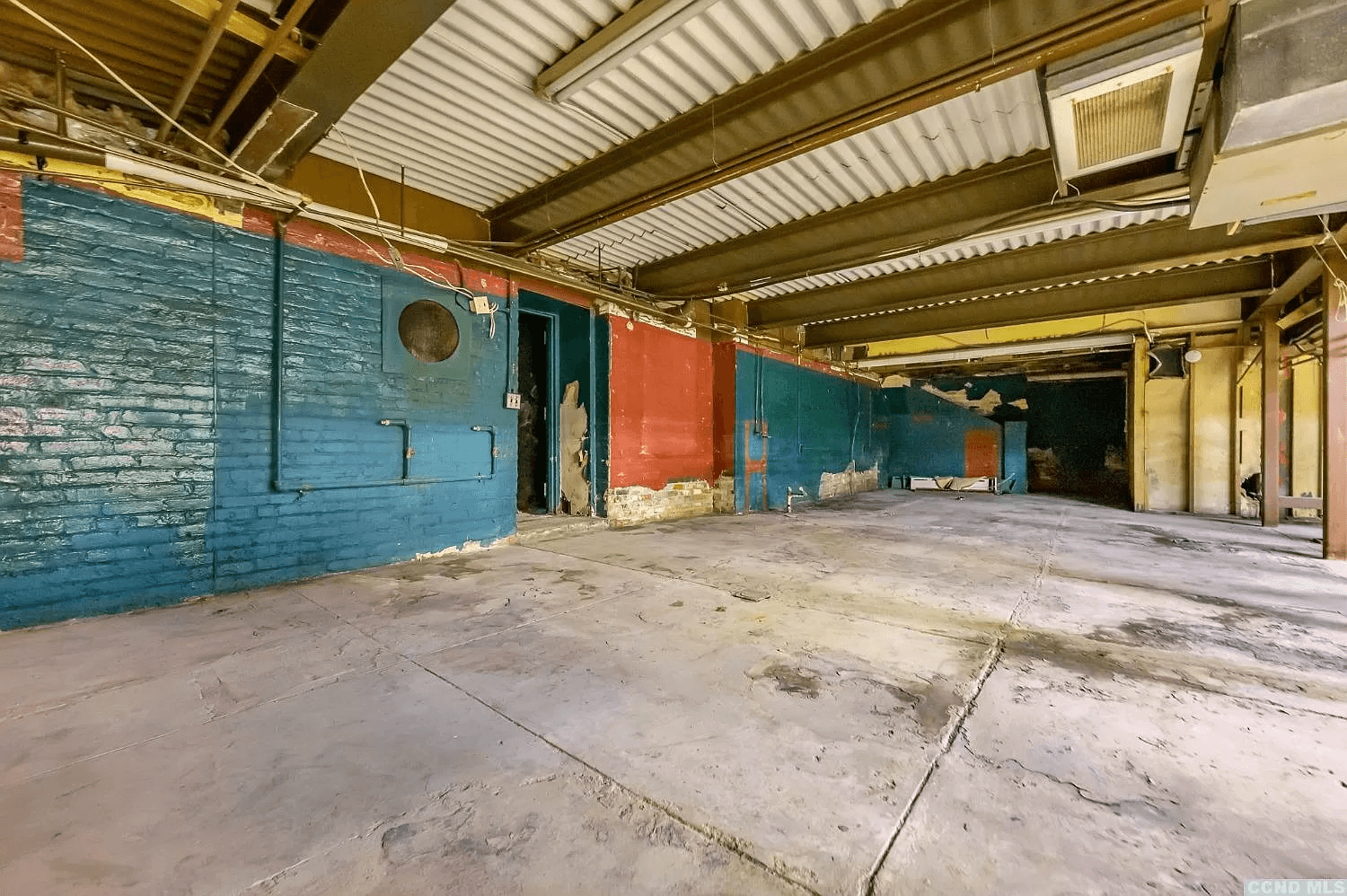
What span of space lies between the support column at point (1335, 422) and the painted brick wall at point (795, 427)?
600cm

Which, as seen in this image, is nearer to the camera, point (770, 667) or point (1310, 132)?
point (1310, 132)

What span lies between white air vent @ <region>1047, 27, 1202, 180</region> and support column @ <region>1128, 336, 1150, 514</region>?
7339 millimetres

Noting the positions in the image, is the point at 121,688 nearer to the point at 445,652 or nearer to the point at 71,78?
the point at 445,652

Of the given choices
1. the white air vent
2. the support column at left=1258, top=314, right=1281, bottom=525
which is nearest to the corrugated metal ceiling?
the white air vent

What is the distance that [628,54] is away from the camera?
8.55 ft

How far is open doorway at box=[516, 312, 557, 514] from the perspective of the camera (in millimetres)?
6543

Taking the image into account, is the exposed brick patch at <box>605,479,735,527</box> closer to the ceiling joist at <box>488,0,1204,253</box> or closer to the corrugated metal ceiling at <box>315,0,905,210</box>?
the ceiling joist at <box>488,0,1204,253</box>

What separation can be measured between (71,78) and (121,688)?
11.8 ft

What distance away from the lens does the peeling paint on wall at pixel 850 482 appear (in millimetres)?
10426

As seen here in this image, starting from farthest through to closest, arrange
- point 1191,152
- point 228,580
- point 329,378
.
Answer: point 329,378 → point 228,580 → point 1191,152

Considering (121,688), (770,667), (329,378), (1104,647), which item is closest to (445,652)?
(121,688)

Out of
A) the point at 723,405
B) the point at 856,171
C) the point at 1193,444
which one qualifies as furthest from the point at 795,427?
the point at 1193,444

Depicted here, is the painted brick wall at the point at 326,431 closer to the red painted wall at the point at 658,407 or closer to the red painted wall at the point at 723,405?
the red painted wall at the point at 658,407

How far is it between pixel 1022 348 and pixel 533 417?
28.2 feet
